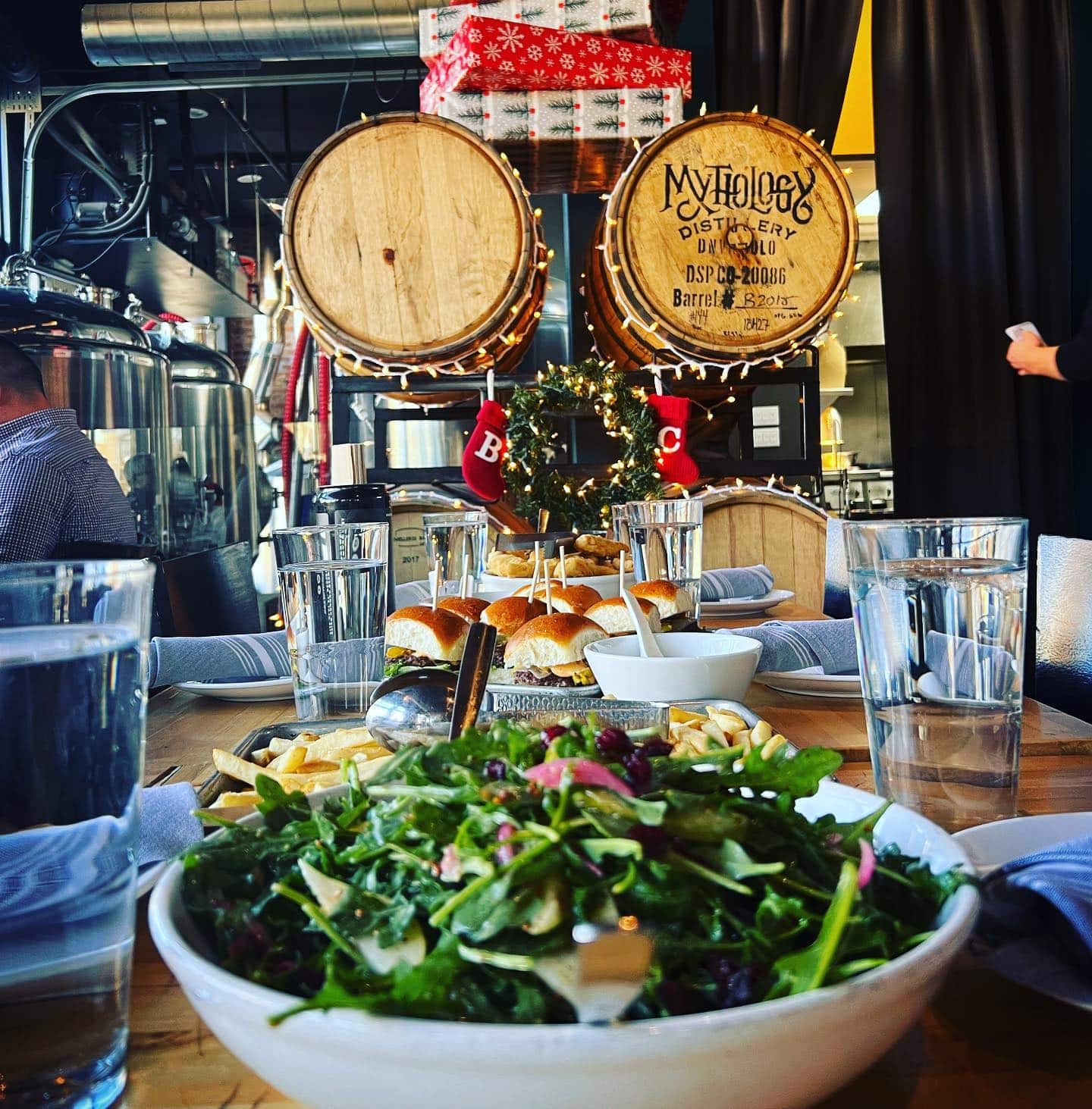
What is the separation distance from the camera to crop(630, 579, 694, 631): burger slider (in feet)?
4.08

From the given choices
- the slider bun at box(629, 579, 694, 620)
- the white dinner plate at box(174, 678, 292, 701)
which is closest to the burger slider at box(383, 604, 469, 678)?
the white dinner plate at box(174, 678, 292, 701)

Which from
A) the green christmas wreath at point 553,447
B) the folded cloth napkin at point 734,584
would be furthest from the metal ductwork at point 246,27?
the folded cloth napkin at point 734,584

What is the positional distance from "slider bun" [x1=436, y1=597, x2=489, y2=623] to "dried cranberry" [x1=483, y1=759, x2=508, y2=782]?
0.78m

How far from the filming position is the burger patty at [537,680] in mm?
1038

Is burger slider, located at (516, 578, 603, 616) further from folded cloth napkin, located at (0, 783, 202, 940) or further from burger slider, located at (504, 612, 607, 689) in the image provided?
folded cloth napkin, located at (0, 783, 202, 940)

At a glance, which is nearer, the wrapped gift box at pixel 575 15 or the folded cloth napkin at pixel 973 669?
the folded cloth napkin at pixel 973 669

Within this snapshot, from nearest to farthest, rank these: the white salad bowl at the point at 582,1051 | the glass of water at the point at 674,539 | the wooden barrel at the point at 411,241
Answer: the white salad bowl at the point at 582,1051 → the glass of water at the point at 674,539 → the wooden barrel at the point at 411,241

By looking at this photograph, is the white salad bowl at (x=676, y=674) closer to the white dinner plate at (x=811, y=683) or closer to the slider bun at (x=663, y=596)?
the white dinner plate at (x=811, y=683)

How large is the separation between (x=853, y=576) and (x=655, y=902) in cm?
39

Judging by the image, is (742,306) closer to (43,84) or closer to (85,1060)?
(85,1060)

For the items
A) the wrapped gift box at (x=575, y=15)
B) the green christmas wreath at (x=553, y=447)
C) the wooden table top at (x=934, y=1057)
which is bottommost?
the wooden table top at (x=934, y=1057)

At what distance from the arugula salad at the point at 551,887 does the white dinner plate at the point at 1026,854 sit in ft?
0.18

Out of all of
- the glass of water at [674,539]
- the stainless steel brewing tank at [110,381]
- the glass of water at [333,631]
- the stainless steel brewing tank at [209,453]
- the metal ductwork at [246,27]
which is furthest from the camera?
the stainless steel brewing tank at [209,453]

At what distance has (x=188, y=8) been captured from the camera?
4.28m
